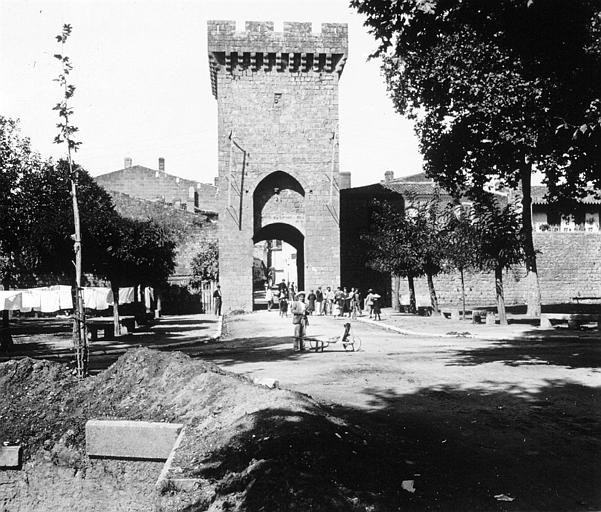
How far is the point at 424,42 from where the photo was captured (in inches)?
355

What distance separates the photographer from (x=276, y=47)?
97.9 ft

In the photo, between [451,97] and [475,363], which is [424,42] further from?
[451,97]

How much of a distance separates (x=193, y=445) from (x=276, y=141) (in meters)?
25.8

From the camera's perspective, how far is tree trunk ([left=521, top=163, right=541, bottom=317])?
21.1 m

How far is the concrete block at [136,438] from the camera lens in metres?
5.84

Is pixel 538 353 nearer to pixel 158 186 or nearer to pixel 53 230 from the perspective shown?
pixel 53 230

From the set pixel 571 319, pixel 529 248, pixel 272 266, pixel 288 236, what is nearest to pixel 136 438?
pixel 571 319

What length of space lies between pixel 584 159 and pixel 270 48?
2132 cm

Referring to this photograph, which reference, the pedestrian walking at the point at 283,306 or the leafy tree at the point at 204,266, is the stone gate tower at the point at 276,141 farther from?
the leafy tree at the point at 204,266

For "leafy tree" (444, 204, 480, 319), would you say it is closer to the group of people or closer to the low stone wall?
the group of people

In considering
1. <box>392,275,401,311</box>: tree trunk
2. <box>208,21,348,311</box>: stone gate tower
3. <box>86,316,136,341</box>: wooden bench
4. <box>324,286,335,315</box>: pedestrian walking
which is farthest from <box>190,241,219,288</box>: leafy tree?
<box>86,316,136,341</box>: wooden bench

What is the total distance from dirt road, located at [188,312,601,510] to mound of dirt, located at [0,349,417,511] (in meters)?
0.53

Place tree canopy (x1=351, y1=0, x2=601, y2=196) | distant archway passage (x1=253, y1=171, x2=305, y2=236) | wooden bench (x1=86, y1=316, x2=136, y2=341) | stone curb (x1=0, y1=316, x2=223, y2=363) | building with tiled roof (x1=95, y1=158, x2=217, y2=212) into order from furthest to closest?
building with tiled roof (x1=95, y1=158, x2=217, y2=212) → distant archway passage (x1=253, y1=171, x2=305, y2=236) → wooden bench (x1=86, y1=316, x2=136, y2=341) → stone curb (x1=0, y1=316, x2=223, y2=363) → tree canopy (x1=351, y1=0, x2=601, y2=196)

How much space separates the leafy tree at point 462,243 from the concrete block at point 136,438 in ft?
56.7
